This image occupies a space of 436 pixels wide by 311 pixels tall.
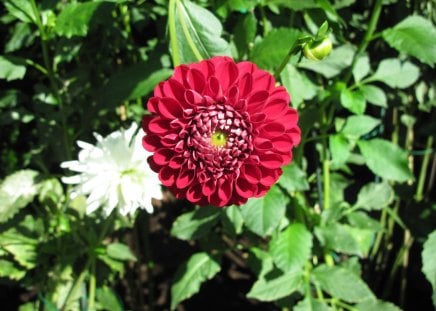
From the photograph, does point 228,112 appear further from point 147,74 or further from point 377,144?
point 377,144

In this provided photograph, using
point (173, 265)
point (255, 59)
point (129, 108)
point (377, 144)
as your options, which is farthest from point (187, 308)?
point (255, 59)

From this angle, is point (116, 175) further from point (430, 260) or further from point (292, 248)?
point (430, 260)

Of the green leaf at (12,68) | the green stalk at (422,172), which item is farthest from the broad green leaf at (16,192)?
the green stalk at (422,172)

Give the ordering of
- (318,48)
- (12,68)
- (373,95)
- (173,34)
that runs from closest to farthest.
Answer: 1. (318,48)
2. (173,34)
3. (12,68)
4. (373,95)

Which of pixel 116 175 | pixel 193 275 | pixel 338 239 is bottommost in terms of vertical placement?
pixel 193 275

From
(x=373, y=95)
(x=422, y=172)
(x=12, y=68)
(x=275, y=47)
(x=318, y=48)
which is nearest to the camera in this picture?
(x=318, y=48)

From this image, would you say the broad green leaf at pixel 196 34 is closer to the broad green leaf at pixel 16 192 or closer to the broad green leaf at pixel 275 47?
the broad green leaf at pixel 275 47

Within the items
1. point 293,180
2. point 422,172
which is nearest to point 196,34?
point 293,180
